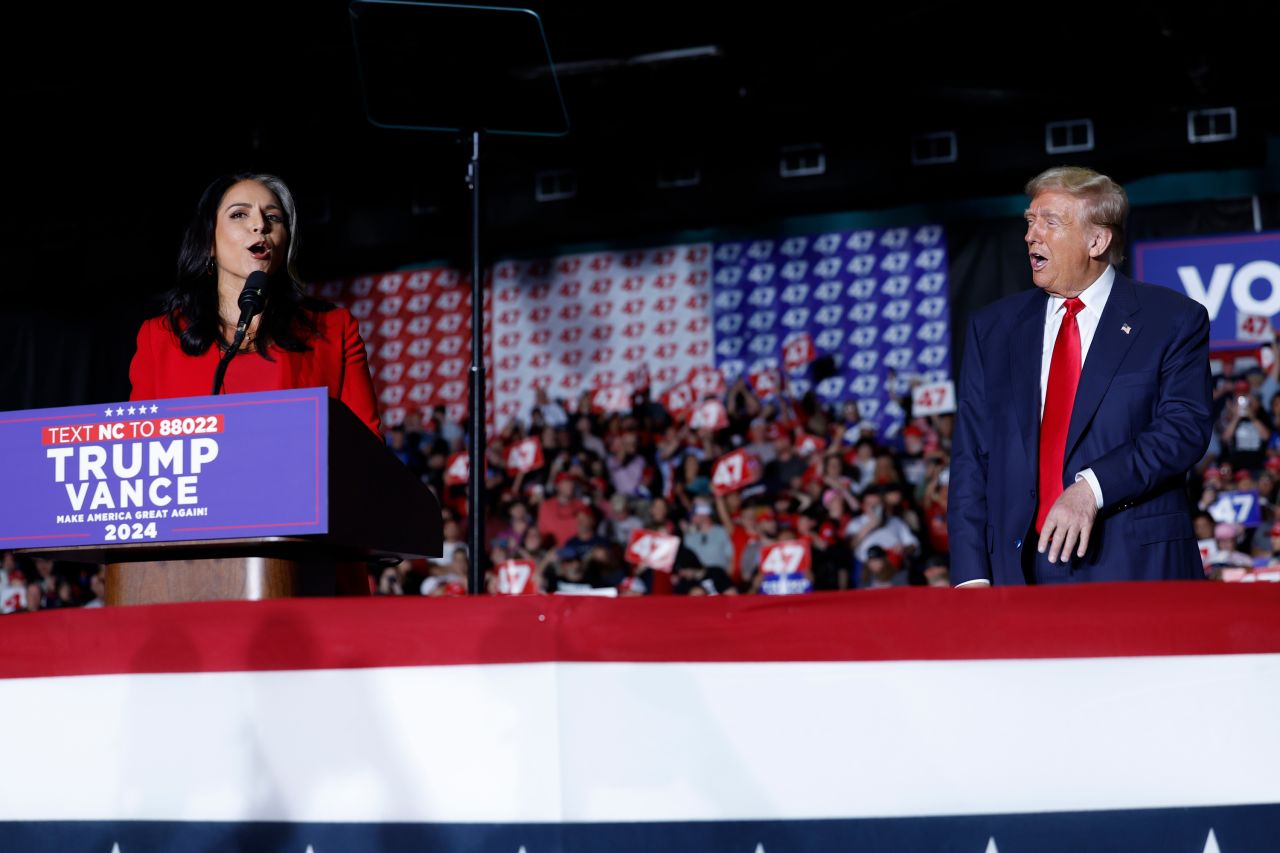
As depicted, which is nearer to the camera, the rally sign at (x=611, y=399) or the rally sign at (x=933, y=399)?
the rally sign at (x=933, y=399)

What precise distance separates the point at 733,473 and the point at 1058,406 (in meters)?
5.78

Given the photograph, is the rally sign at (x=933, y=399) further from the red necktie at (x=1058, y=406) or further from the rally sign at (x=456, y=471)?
the red necktie at (x=1058, y=406)

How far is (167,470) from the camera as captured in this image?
1.57 m

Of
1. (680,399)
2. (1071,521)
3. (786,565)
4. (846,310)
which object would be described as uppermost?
(846,310)

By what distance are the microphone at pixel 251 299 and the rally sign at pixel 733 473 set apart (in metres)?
5.89

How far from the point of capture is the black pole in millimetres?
2658

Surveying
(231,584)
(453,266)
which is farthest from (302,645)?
(453,266)

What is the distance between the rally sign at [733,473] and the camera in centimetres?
761

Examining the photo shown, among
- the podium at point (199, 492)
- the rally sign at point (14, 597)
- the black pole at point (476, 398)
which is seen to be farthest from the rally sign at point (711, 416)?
the podium at point (199, 492)

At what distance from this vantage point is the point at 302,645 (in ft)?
4.33

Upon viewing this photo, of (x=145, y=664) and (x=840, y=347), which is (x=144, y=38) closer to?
(x=840, y=347)

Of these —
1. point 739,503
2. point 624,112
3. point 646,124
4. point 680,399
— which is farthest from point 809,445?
point 624,112

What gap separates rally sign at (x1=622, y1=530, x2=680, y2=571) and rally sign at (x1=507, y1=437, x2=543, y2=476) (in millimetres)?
1649

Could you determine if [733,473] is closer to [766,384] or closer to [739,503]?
[739,503]
